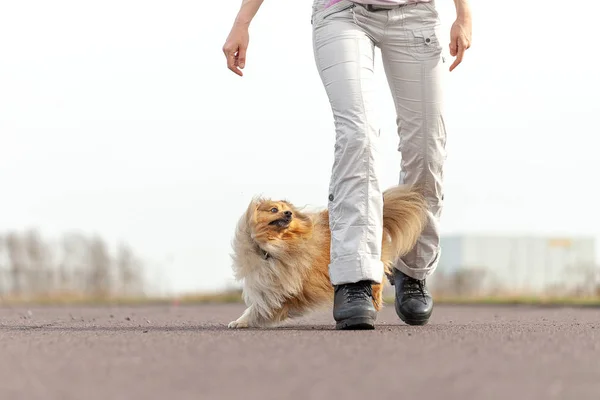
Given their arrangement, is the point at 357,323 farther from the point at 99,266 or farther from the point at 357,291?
the point at 99,266

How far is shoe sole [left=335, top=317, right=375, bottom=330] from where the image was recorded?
16.4 ft

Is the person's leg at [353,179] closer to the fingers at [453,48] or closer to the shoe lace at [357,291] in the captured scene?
the shoe lace at [357,291]

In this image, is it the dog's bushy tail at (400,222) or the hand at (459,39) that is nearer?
the hand at (459,39)

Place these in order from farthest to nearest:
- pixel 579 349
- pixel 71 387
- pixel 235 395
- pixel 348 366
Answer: pixel 579 349
pixel 348 366
pixel 71 387
pixel 235 395

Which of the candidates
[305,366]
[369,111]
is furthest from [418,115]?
[305,366]

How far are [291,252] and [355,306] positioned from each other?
80 centimetres

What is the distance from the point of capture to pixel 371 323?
504 cm

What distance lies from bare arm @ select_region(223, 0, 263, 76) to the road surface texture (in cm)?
159

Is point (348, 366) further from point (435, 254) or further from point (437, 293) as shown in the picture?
point (437, 293)

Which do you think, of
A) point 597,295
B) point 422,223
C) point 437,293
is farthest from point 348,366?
point 437,293

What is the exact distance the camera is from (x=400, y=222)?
573 cm

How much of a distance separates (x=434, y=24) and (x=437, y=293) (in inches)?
447

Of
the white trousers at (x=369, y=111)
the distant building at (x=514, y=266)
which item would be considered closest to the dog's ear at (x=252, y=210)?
the white trousers at (x=369, y=111)

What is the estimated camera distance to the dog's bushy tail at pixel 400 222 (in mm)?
5734
